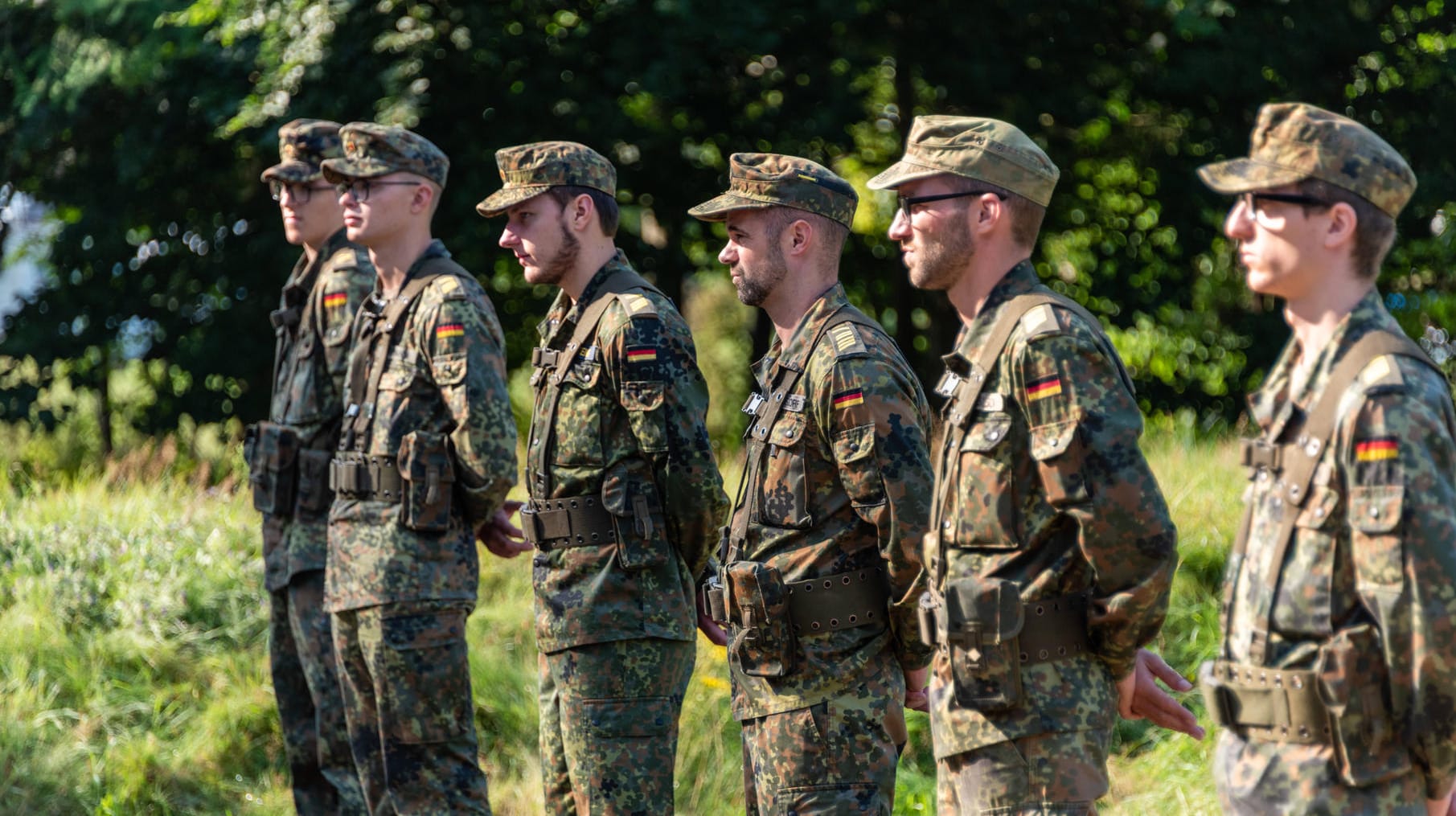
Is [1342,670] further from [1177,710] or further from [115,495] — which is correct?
[115,495]

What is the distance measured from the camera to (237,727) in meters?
7.19

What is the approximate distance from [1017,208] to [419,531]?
7.71ft

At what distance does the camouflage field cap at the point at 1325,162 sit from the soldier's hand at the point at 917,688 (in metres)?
1.68

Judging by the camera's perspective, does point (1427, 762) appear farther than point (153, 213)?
No

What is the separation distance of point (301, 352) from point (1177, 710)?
11.7ft

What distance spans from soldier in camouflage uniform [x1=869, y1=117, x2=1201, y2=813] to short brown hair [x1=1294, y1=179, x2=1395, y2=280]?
58 centimetres

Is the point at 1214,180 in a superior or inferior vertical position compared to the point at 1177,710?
superior

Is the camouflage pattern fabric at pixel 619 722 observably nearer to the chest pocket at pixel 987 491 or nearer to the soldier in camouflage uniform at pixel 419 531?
the soldier in camouflage uniform at pixel 419 531

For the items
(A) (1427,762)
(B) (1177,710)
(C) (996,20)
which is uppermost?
(C) (996,20)

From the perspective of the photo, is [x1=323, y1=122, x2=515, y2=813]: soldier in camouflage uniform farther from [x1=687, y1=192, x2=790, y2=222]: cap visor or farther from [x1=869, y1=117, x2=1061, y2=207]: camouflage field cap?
[x1=869, y1=117, x2=1061, y2=207]: camouflage field cap

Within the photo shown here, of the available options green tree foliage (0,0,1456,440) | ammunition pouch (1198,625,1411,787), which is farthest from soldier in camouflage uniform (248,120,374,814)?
green tree foliage (0,0,1456,440)

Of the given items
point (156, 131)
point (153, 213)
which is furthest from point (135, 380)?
point (156, 131)

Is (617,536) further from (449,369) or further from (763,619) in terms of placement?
(449,369)

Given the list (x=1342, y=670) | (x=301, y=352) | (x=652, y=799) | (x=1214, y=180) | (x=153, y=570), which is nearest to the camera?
(x=1342, y=670)
